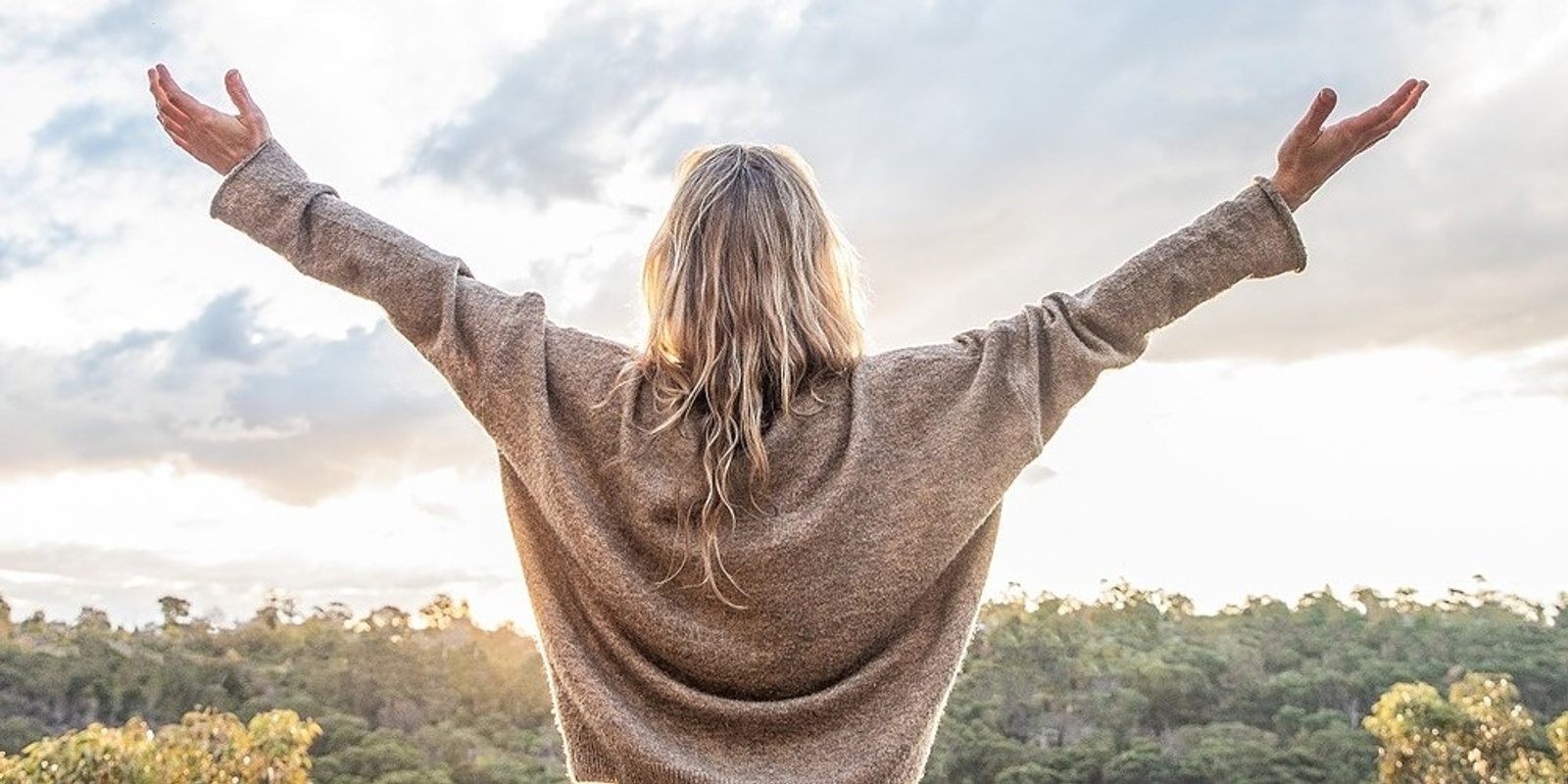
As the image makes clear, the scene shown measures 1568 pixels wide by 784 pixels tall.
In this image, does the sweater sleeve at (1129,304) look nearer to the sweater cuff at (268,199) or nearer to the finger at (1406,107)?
the finger at (1406,107)

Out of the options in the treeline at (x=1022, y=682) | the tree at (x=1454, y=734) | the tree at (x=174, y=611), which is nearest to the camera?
the tree at (x=1454, y=734)

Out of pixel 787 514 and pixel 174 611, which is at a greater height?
pixel 174 611

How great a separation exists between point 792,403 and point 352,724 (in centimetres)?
1598

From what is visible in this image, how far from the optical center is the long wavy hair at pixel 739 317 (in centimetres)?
171

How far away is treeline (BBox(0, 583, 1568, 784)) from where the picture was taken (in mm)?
16266

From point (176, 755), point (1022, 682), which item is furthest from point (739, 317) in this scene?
point (1022, 682)

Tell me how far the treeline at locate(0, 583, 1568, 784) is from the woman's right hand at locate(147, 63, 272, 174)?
14082mm

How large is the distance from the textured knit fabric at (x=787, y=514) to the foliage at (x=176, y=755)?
8857mm

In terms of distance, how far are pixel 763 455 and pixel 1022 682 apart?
17060 millimetres

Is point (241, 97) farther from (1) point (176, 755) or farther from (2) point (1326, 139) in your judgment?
(1) point (176, 755)

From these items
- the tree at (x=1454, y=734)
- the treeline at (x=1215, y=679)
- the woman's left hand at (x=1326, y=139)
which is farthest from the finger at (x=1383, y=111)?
the treeline at (x=1215, y=679)

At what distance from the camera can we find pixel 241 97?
196 centimetres

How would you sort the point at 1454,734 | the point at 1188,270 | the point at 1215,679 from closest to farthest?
the point at 1188,270 < the point at 1454,734 < the point at 1215,679

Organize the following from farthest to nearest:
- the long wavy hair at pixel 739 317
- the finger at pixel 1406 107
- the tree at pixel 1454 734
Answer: the tree at pixel 1454 734
the finger at pixel 1406 107
the long wavy hair at pixel 739 317
